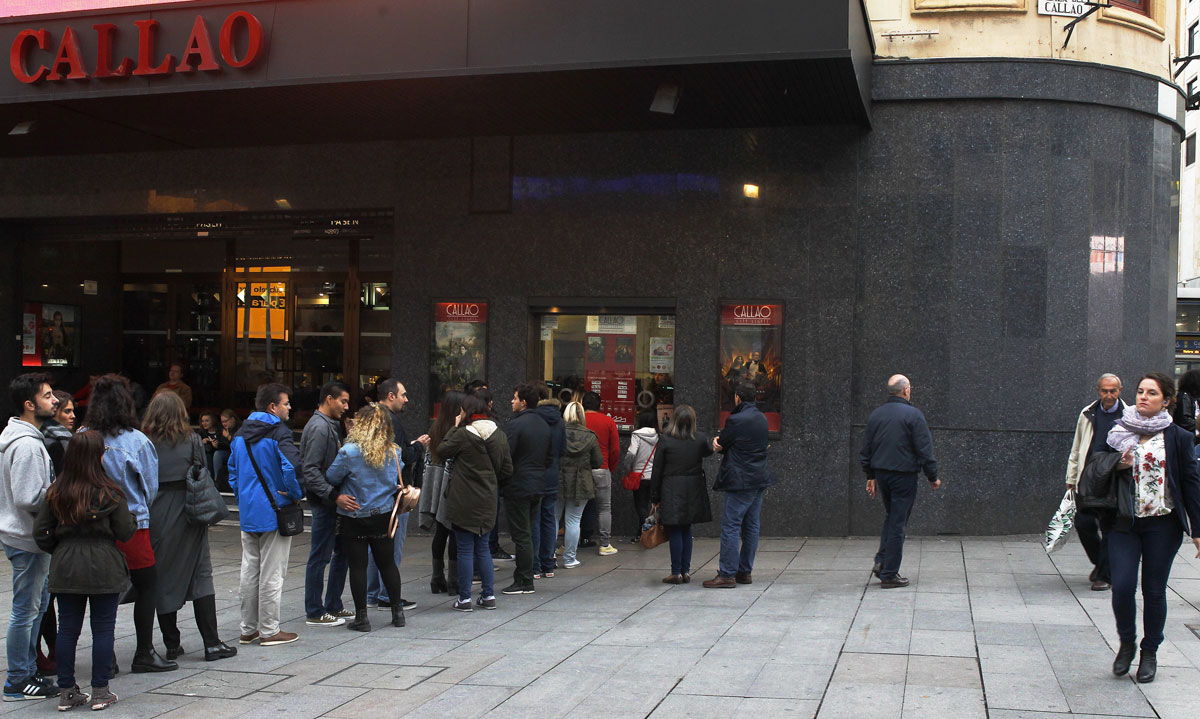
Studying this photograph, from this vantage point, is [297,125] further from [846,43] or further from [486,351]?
[846,43]

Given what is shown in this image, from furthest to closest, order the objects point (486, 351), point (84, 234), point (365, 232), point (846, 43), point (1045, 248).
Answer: point (84, 234) → point (365, 232) → point (486, 351) → point (1045, 248) → point (846, 43)

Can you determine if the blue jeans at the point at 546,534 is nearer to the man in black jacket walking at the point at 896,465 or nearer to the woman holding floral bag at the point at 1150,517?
the man in black jacket walking at the point at 896,465

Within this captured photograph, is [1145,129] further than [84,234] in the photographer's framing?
No

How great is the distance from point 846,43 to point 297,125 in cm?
611

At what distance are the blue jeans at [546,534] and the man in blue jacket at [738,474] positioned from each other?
62.4 inches

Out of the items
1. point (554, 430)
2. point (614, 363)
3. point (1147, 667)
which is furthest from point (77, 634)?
point (614, 363)

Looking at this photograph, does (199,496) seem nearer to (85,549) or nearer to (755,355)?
(85,549)

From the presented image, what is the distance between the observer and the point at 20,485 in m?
6.05

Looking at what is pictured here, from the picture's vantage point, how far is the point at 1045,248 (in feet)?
37.3

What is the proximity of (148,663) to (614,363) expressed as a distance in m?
6.66

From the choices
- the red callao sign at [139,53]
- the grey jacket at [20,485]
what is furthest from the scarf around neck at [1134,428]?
the red callao sign at [139,53]

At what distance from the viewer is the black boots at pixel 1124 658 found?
610cm

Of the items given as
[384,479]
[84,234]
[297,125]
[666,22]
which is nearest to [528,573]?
[384,479]

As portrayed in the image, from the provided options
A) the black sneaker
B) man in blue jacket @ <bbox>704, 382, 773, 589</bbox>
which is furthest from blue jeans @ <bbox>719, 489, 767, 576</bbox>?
the black sneaker
